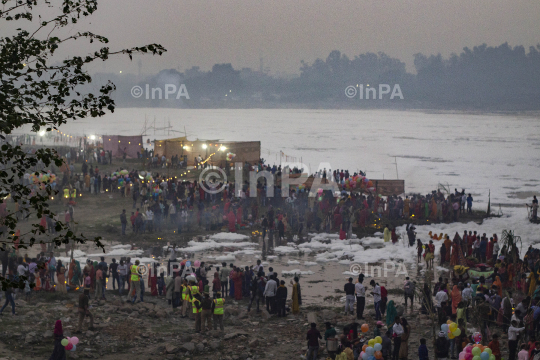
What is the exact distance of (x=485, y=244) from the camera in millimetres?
21656

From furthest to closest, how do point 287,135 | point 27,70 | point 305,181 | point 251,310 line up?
point 287,135, point 305,181, point 251,310, point 27,70

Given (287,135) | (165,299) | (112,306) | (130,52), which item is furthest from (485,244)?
(287,135)

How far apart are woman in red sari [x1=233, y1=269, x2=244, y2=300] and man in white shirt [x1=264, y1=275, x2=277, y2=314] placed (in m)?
1.53

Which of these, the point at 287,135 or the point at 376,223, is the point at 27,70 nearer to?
the point at 376,223

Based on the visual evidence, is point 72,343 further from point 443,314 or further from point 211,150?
point 211,150

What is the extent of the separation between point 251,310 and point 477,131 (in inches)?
4950
